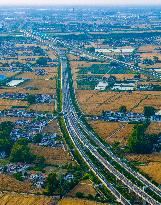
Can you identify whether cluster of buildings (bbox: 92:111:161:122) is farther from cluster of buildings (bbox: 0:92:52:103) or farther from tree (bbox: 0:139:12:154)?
tree (bbox: 0:139:12:154)

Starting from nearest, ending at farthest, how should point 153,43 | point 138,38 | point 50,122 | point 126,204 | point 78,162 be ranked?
1. point 126,204
2. point 78,162
3. point 50,122
4. point 153,43
5. point 138,38

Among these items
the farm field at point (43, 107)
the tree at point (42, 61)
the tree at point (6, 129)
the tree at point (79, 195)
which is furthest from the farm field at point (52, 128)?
the tree at point (42, 61)

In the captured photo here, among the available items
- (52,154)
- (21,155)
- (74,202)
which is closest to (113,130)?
(52,154)

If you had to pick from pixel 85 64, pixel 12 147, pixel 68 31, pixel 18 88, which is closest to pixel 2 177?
pixel 12 147

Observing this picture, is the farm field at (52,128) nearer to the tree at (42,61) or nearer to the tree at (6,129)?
the tree at (6,129)

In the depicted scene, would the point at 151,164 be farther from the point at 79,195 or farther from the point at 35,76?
the point at 35,76

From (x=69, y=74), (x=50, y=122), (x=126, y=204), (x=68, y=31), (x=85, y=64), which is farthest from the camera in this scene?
(x=68, y=31)

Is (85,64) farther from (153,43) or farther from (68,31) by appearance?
(68,31)

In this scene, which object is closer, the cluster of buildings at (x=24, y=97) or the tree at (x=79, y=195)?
the tree at (x=79, y=195)
